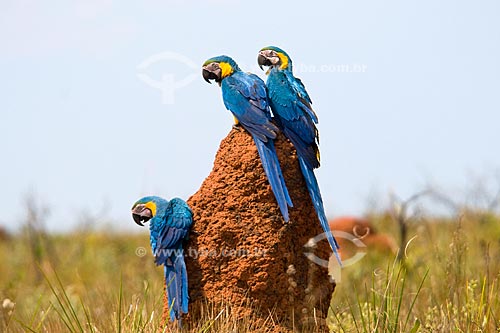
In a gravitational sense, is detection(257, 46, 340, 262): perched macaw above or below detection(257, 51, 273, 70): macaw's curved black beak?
below

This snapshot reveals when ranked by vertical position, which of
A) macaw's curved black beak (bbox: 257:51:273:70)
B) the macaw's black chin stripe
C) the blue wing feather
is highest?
macaw's curved black beak (bbox: 257:51:273:70)

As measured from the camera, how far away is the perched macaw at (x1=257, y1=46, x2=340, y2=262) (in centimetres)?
504

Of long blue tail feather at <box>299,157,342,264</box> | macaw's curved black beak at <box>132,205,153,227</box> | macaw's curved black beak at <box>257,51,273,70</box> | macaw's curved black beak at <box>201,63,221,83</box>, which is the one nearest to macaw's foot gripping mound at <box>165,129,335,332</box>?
long blue tail feather at <box>299,157,342,264</box>

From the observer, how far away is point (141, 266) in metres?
9.66

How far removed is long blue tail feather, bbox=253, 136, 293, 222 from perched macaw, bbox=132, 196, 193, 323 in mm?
617

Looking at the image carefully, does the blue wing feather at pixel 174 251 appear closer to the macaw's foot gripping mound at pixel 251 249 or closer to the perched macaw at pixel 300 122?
the macaw's foot gripping mound at pixel 251 249

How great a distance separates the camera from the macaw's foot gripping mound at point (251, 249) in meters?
4.91

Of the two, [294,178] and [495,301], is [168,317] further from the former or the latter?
[495,301]

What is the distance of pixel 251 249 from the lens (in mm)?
4938

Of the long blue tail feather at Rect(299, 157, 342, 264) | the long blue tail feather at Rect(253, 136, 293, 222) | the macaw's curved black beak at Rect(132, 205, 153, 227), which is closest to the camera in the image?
the long blue tail feather at Rect(253, 136, 293, 222)

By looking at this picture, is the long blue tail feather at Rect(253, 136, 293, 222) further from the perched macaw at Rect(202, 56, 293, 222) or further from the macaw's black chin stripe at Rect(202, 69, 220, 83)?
the macaw's black chin stripe at Rect(202, 69, 220, 83)

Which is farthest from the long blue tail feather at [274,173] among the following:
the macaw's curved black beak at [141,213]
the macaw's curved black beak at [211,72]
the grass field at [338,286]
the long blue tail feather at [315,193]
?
the macaw's curved black beak at [141,213]

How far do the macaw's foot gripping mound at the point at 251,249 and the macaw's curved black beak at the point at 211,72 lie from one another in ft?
1.30

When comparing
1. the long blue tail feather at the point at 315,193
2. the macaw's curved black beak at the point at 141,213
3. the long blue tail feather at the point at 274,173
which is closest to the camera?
the long blue tail feather at the point at 274,173
